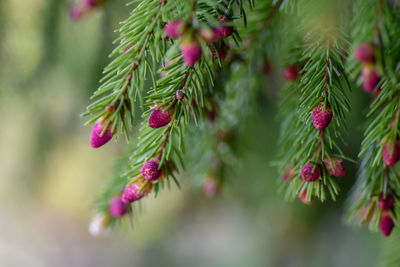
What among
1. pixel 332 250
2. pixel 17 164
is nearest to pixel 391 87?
pixel 17 164

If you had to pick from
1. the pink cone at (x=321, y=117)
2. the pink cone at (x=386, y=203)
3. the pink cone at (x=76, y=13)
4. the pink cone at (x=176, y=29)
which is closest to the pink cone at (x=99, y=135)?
the pink cone at (x=176, y=29)

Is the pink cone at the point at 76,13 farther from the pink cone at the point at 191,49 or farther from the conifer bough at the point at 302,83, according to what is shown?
the pink cone at the point at 191,49

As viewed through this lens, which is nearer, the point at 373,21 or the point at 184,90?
the point at 373,21

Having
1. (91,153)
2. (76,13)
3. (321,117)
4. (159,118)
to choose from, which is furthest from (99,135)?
(91,153)

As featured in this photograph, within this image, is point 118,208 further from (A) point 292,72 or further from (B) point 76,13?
(B) point 76,13

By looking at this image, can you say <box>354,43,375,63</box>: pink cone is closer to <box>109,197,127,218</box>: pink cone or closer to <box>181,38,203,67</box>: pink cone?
<box>181,38,203,67</box>: pink cone

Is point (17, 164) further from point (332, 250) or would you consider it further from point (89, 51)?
point (332, 250)
